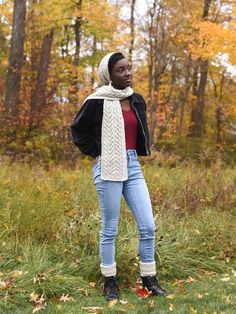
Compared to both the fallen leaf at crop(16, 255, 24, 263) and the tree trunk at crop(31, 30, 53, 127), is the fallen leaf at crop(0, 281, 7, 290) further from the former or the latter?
the tree trunk at crop(31, 30, 53, 127)

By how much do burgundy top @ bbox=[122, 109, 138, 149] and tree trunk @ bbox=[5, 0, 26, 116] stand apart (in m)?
10.7

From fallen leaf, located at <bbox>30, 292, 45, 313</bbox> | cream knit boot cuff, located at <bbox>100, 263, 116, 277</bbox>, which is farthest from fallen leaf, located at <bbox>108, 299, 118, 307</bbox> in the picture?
fallen leaf, located at <bbox>30, 292, 45, 313</bbox>

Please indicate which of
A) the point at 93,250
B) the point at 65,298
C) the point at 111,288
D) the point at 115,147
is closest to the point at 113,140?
the point at 115,147

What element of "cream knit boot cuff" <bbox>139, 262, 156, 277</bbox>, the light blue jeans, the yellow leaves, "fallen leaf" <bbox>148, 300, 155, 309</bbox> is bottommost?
"fallen leaf" <bbox>148, 300, 155, 309</bbox>

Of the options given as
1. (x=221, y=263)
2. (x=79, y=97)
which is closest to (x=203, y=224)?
(x=221, y=263)

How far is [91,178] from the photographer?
27.8ft

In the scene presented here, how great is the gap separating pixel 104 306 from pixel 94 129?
147 cm

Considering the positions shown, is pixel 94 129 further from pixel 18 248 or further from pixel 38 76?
pixel 38 76

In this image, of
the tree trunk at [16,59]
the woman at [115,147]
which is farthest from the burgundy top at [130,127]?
the tree trunk at [16,59]

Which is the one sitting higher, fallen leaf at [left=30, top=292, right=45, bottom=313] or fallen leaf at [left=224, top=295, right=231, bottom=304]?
fallen leaf at [left=30, top=292, right=45, bottom=313]

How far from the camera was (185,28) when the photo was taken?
808 inches

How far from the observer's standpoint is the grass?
13.3 feet

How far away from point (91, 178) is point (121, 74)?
459 centimetres

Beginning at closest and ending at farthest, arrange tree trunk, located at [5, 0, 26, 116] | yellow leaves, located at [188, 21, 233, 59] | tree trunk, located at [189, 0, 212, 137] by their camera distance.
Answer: yellow leaves, located at [188, 21, 233, 59], tree trunk, located at [5, 0, 26, 116], tree trunk, located at [189, 0, 212, 137]
